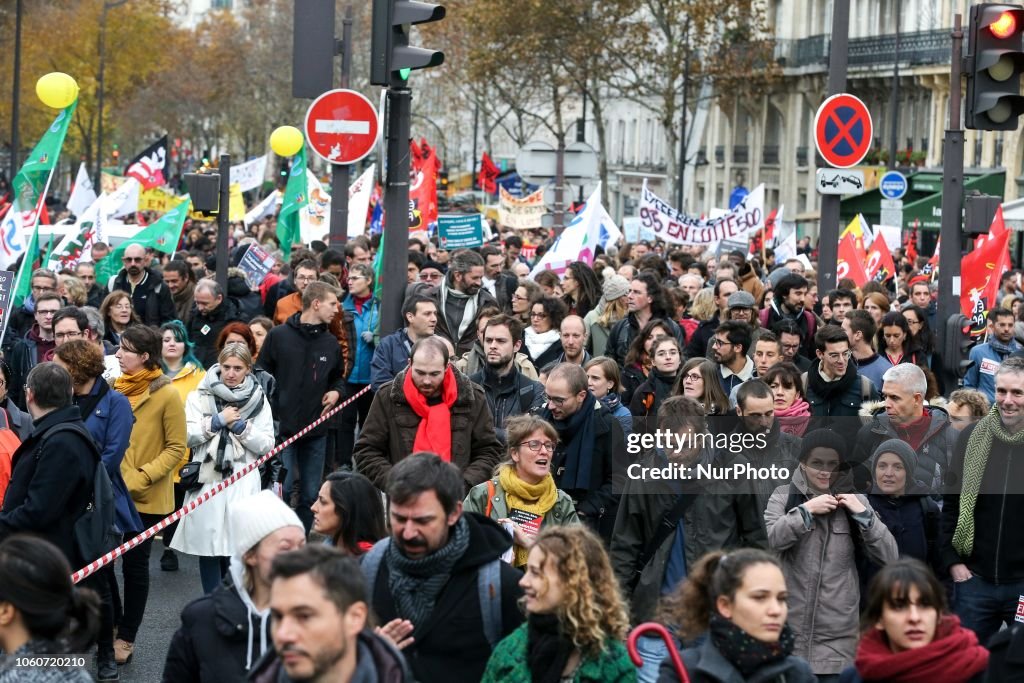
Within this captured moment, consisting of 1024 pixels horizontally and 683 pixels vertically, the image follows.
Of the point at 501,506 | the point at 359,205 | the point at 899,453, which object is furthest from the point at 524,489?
the point at 359,205

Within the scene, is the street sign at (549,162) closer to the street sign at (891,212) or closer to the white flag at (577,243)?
the white flag at (577,243)

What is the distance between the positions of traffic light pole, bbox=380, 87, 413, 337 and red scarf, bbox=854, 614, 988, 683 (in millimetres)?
5947

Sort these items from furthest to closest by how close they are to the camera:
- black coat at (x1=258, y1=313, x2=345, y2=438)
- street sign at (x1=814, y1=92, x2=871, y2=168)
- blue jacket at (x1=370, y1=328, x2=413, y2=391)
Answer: street sign at (x1=814, y1=92, x2=871, y2=168) → black coat at (x1=258, y1=313, x2=345, y2=438) → blue jacket at (x1=370, y1=328, x2=413, y2=391)

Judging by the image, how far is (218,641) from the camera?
5.02m

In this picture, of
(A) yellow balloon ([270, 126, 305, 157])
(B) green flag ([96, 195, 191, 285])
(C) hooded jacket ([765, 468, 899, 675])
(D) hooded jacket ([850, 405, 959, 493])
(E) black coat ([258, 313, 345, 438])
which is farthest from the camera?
(A) yellow balloon ([270, 126, 305, 157])

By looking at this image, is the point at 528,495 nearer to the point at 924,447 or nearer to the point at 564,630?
the point at 924,447

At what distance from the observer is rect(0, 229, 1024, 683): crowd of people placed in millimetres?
5031

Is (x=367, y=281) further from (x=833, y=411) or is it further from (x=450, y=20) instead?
(x=450, y=20)

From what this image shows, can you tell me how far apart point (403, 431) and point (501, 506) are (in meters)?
1.22

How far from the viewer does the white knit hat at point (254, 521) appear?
523cm

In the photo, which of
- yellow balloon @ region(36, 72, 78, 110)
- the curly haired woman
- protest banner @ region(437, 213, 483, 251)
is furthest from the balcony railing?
the curly haired woman

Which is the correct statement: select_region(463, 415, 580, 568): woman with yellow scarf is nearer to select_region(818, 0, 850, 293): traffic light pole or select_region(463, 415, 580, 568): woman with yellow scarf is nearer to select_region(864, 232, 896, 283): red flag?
select_region(818, 0, 850, 293): traffic light pole

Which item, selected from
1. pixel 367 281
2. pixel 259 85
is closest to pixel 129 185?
pixel 367 281

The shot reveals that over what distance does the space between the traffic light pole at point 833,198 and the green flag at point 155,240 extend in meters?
6.82
